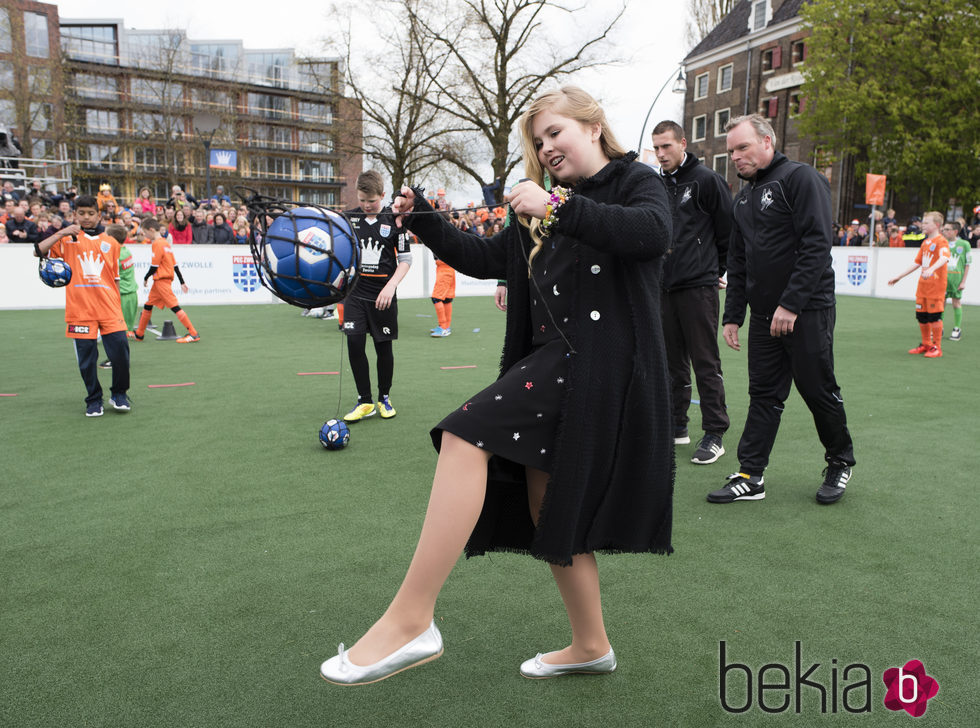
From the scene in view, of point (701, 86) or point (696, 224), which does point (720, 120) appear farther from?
point (696, 224)

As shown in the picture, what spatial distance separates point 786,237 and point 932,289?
290 inches

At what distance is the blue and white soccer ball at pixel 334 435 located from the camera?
17.3ft

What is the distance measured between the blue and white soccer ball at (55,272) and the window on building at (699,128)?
152 feet

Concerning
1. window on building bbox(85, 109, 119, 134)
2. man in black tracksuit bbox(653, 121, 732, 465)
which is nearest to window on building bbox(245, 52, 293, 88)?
window on building bbox(85, 109, 119, 134)

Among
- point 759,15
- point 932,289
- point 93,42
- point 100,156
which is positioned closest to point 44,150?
point 100,156

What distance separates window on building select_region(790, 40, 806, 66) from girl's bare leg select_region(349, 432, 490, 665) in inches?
1724

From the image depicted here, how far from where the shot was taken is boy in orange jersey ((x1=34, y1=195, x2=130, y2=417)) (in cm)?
621

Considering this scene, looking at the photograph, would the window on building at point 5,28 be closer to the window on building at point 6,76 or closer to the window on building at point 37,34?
the window on building at point 6,76

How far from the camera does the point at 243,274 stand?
16.4 m

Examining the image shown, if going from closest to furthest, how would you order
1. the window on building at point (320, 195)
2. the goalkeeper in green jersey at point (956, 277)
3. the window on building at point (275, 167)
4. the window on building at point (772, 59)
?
1. the goalkeeper in green jersey at point (956, 277)
2. the window on building at point (772, 59)
3. the window on building at point (275, 167)
4. the window on building at point (320, 195)

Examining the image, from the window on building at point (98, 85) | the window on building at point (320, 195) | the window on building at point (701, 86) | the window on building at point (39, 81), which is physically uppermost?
the window on building at point (98, 85)

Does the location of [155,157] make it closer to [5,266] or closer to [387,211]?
[5,266]

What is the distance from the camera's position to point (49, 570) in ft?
10.9

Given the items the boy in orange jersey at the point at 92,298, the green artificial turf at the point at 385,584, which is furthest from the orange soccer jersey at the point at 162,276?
the green artificial turf at the point at 385,584
